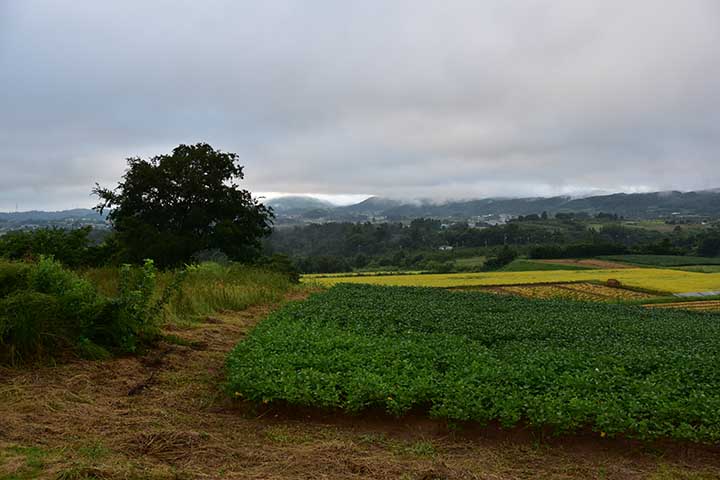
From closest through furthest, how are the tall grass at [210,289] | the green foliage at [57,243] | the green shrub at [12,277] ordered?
the green shrub at [12,277], the tall grass at [210,289], the green foliage at [57,243]

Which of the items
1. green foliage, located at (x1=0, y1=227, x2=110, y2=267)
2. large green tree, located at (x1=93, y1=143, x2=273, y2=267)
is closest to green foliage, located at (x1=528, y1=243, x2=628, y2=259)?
large green tree, located at (x1=93, y1=143, x2=273, y2=267)

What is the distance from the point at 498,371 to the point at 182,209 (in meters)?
24.0

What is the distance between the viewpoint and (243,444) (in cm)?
522

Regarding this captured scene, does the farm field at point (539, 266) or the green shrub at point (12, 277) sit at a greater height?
the green shrub at point (12, 277)

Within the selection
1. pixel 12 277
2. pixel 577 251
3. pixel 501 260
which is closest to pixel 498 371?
pixel 12 277

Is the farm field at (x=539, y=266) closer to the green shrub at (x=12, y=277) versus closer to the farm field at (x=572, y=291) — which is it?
the farm field at (x=572, y=291)

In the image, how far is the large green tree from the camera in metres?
26.0

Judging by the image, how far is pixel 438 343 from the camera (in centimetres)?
895

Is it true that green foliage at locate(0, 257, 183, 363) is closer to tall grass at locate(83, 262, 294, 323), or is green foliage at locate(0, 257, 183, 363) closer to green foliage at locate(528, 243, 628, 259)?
tall grass at locate(83, 262, 294, 323)

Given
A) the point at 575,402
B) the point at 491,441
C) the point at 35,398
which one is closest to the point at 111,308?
the point at 35,398

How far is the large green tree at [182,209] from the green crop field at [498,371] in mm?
16524

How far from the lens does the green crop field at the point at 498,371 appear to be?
5547 mm

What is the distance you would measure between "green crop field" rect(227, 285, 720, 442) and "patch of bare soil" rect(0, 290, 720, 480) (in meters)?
0.22

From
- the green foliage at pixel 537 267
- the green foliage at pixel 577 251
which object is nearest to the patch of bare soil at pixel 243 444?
the green foliage at pixel 537 267
